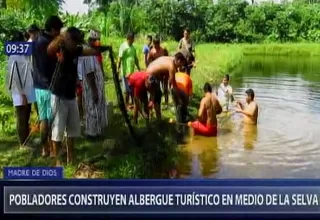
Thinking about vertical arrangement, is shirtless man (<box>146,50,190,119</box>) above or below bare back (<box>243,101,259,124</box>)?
above

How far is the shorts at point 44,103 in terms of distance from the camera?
355 centimetres

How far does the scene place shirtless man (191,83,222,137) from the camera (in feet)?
13.8

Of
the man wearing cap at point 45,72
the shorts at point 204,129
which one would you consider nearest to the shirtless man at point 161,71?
the shorts at point 204,129

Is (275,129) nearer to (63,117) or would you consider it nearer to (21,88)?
(63,117)

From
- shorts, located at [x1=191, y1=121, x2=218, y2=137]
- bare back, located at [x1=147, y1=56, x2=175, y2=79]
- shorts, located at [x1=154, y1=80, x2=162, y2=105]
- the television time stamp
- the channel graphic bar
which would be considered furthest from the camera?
shorts, located at [x1=154, y1=80, x2=162, y2=105]

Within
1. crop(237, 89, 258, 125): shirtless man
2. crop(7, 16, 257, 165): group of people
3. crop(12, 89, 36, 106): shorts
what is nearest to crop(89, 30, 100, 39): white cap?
crop(7, 16, 257, 165): group of people

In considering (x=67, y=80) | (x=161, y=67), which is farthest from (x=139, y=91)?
(x=67, y=80)

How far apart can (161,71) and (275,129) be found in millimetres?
833

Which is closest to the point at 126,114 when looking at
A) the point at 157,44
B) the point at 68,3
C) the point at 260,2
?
the point at 157,44

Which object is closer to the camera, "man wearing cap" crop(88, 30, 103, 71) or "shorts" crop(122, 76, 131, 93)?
"man wearing cap" crop(88, 30, 103, 71)

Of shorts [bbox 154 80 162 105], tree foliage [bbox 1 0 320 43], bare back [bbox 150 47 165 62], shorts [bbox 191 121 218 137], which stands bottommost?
shorts [bbox 191 121 218 137]

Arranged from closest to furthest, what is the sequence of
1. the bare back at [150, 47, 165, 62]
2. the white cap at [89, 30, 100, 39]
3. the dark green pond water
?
the white cap at [89, 30, 100, 39]
the dark green pond water
the bare back at [150, 47, 165, 62]

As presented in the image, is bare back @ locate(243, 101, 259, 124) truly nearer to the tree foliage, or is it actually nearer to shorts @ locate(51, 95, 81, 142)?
the tree foliage

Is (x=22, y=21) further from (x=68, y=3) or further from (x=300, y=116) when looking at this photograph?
(x=300, y=116)
